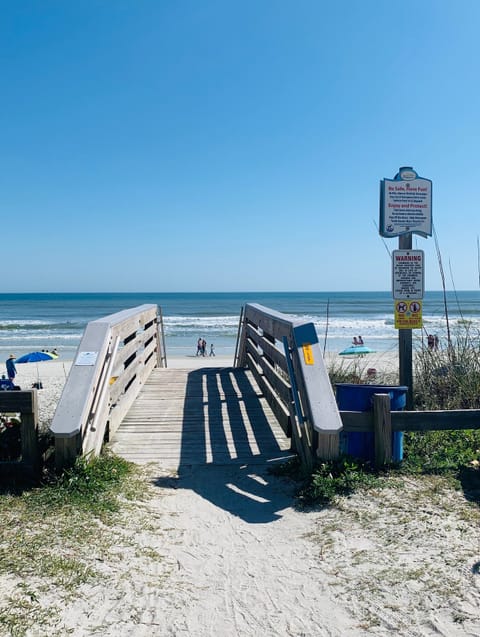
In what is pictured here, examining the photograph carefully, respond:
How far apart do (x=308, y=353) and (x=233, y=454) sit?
4.11 ft

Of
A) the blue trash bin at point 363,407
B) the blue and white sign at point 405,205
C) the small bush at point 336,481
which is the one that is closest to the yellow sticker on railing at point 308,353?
the blue trash bin at point 363,407

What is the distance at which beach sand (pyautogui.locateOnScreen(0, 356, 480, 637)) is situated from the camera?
2.57 m

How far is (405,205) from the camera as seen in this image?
6.13m

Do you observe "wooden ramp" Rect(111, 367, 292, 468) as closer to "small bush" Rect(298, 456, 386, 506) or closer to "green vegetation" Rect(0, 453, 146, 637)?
"green vegetation" Rect(0, 453, 146, 637)

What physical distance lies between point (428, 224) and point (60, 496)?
4.60 m

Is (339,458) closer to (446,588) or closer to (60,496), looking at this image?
(446,588)

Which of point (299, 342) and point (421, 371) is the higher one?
point (299, 342)

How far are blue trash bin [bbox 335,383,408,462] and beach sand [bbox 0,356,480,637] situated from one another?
1.21 ft

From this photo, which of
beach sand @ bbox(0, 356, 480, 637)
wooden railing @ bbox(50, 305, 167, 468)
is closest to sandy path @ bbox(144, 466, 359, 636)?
beach sand @ bbox(0, 356, 480, 637)

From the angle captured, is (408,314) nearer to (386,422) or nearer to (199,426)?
(386,422)

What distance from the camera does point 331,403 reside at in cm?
437

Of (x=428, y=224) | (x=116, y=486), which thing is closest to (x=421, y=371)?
(x=428, y=224)

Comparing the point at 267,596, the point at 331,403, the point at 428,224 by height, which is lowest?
the point at 267,596

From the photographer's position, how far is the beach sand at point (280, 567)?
2.57 m
